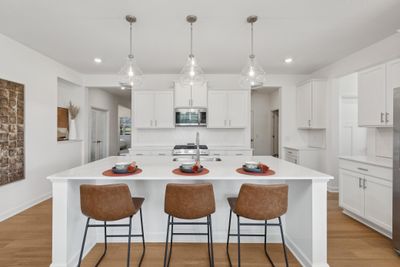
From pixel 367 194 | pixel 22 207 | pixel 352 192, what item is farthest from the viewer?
pixel 22 207

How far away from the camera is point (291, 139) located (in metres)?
5.17

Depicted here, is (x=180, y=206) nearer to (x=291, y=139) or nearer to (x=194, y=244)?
(x=194, y=244)

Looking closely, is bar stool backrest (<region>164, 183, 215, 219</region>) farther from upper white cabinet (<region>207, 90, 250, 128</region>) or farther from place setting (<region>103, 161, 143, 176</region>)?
upper white cabinet (<region>207, 90, 250, 128</region>)

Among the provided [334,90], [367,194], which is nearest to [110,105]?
[334,90]

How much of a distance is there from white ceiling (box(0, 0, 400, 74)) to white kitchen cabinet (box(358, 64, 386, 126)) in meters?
0.59

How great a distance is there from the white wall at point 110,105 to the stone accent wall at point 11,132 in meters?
2.08

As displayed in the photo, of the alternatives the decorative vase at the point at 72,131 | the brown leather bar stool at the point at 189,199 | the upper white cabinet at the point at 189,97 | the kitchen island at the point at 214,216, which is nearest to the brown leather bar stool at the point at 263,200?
the kitchen island at the point at 214,216

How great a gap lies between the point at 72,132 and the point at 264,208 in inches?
185

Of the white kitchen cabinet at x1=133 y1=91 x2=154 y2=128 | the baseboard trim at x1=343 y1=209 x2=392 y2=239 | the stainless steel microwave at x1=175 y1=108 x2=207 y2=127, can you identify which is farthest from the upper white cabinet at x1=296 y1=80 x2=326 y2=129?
the white kitchen cabinet at x1=133 y1=91 x2=154 y2=128

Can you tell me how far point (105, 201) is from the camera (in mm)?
1703

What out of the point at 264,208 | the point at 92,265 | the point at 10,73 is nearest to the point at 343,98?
the point at 264,208

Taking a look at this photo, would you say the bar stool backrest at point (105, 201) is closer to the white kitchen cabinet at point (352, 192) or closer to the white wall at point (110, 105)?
the white kitchen cabinet at point (352, 192)

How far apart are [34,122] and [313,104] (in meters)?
Result: 5.40

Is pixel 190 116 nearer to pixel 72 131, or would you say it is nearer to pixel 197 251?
pixel 72 131
